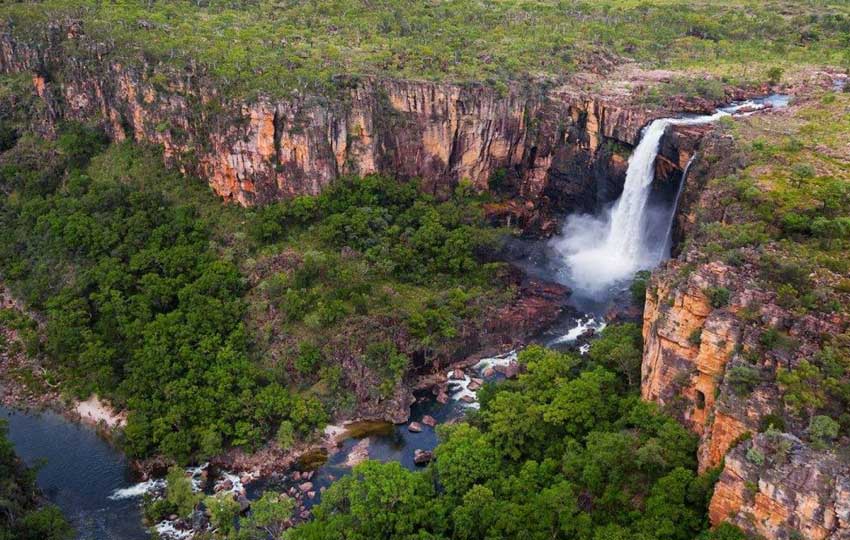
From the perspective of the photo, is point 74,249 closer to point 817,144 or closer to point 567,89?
point 567,89

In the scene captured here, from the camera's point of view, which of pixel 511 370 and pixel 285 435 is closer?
pixel 285 435

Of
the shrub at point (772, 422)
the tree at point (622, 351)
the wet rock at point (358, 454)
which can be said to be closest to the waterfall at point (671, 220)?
the tree at point (622, 351)

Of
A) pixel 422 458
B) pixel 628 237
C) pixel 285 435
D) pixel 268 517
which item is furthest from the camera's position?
pixel 628 237

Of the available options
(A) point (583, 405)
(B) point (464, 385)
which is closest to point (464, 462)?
(A) point (583, 405)

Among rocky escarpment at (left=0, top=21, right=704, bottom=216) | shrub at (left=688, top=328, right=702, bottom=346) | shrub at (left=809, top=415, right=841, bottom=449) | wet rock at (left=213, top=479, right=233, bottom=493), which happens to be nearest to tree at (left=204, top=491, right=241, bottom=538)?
wet rock at (left=213, top=479, right=233, bottom=493)

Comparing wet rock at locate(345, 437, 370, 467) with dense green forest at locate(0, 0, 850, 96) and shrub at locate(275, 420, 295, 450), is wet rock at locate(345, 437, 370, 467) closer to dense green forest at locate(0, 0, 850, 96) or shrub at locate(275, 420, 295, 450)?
shrub at locate(275, 420, 295, 450)

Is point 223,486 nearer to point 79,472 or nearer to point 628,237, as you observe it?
point 79,472

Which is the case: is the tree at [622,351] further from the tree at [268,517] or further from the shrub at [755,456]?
the tree at [268,517]

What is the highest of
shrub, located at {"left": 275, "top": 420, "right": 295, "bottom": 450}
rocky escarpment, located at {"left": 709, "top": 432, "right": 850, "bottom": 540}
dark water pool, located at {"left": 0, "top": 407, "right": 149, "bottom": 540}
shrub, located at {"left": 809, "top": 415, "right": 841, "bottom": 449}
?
shrub, located at {"left": 809, "top": 415, "right": 841, "bottom": 449}
